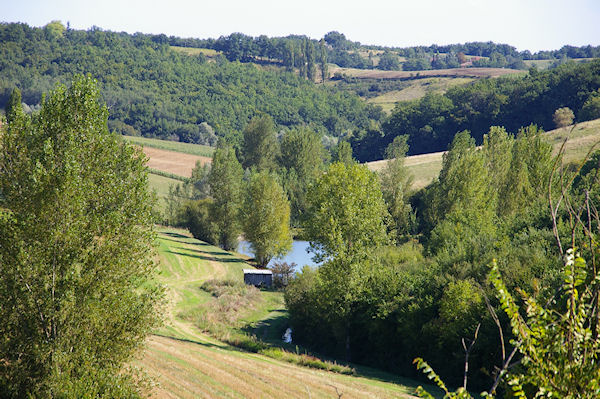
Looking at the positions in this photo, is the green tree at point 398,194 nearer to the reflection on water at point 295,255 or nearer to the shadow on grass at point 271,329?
the reflection on water at point 295,255

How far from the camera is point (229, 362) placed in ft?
93.6

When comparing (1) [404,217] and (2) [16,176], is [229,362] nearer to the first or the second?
(2) [16,176]

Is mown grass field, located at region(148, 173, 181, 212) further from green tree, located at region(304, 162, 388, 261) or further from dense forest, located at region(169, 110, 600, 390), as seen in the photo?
green tree, located at region(304, 162, 388, 261)

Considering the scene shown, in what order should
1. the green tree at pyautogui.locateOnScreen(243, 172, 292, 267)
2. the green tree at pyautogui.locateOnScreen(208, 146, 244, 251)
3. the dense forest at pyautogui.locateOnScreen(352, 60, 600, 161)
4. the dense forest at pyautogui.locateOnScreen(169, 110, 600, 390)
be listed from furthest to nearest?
1. the dense forest at pyautogui.locateOnScreen(352, 60, 600, 161)
2. the green tree at pyautogui.locateOnScreen(208, 146, 244, 251)
3. the green tree at pyautogui.locateOnScreen(243, 172, 292, 267)
4. the dense forest at pyautogui.locateOnScreen(169, 110, 600, 390)

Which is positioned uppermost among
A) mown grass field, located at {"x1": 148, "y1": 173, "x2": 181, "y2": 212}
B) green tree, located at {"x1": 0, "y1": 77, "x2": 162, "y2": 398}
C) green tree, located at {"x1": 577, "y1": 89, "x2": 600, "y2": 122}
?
Result: green tree, located at {"x1": 577, "y1": 89, "x2": 600, "y2": 122}

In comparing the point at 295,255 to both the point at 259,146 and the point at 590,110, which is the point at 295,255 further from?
the point at 590,110

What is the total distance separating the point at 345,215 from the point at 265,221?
1147 inches

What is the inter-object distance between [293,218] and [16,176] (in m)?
77.5

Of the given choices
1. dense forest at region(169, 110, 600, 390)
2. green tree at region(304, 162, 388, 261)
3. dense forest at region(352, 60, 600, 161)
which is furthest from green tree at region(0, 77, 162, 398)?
dense forest at region(352, 60, 600, 161)

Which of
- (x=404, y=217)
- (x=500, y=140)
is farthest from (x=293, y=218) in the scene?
(x=500, y=140)

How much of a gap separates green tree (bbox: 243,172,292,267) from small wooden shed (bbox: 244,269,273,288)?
364 inches

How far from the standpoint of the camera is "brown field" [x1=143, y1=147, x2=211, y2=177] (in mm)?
120037

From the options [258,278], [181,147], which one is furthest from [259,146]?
[258,278]

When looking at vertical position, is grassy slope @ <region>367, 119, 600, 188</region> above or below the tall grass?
above
